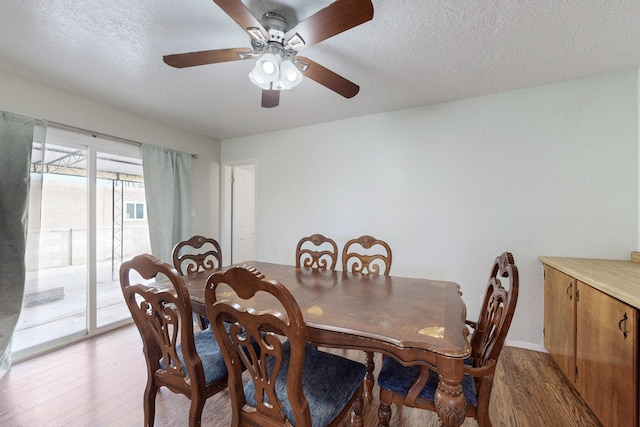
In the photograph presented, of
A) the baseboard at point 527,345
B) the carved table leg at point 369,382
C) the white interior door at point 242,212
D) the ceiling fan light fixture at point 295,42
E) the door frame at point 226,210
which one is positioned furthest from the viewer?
the white interior door at point 242,212

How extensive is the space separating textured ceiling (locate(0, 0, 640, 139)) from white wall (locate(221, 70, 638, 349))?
262 millimetres

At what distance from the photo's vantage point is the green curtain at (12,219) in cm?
215

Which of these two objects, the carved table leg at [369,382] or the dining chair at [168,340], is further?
the carved table leg at [369,382]

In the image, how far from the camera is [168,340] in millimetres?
1335

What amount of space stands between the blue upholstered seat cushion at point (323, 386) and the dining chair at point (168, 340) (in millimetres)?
249

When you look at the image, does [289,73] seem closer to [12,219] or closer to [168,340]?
[168,340]

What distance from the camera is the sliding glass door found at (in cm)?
239

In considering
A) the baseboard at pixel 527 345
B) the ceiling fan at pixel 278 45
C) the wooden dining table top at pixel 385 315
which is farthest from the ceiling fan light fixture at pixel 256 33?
the baseboard at pixel 527 345

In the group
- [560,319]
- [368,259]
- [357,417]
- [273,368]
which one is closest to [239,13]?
[273,368]

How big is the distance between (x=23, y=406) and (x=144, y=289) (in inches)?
59.8

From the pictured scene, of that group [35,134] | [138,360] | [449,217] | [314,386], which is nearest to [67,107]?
[35,134]

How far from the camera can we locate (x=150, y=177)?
10.5ft

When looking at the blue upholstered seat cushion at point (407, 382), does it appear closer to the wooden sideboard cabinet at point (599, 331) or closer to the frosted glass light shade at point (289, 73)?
the wooden sideboard cabinet at point (599, 331)

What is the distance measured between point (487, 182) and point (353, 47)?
5.88 feet
